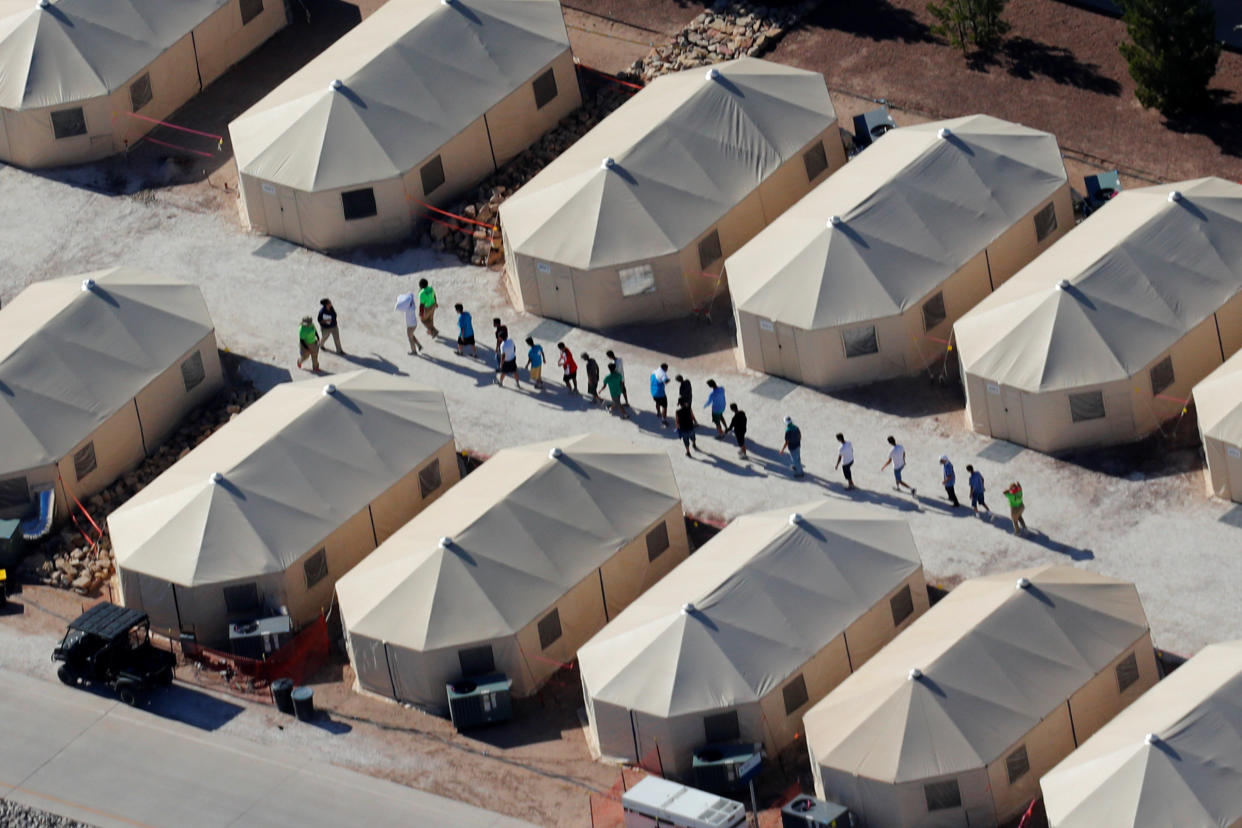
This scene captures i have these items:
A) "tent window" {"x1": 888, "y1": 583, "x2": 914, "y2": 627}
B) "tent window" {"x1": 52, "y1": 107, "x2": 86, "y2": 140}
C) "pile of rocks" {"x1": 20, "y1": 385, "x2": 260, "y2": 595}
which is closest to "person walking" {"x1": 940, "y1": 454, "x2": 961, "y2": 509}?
"tent window" {"x1": 888, "y1": 583, "x2": 914, "y2": 627}

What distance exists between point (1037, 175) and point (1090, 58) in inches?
277

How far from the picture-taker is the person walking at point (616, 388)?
7000cm

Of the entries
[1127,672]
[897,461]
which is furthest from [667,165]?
[1127,672]

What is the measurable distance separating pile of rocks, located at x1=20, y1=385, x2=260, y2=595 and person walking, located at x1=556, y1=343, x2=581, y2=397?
730 centimetres

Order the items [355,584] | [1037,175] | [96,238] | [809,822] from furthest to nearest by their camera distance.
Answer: [96,238] < [1037,175] < [355,584] < [809,822]

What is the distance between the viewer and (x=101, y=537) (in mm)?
68625

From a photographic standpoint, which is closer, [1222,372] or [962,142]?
[1222,372]

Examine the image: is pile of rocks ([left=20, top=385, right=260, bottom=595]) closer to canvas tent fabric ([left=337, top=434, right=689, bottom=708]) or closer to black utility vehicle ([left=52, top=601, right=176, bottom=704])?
black utility vehicle ([left=52, top=601, right=176, bottom=704])

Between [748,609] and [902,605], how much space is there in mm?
3536

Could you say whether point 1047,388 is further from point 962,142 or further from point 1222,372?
point 962,142

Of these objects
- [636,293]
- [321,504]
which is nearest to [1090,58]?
[636,293]

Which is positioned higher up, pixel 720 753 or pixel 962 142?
pixel 962 142

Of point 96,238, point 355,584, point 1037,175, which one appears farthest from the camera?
point 96,238

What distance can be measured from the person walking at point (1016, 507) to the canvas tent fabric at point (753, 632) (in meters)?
2.60
